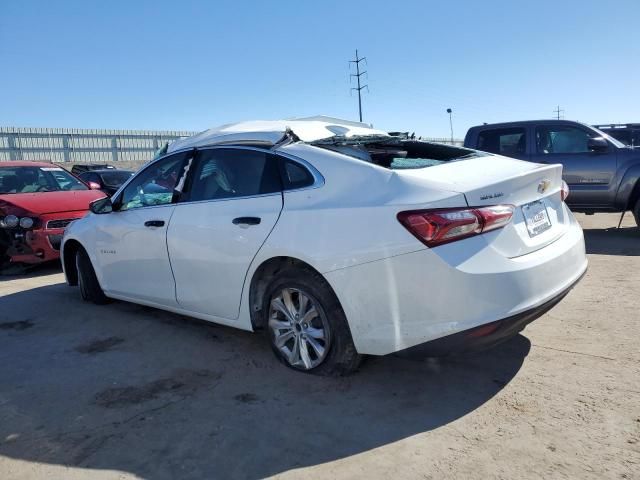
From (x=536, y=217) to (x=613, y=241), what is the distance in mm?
5627

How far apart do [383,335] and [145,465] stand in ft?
4.73

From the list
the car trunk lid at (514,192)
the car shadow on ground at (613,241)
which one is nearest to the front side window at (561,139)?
the car shadow on ground at (613,241)

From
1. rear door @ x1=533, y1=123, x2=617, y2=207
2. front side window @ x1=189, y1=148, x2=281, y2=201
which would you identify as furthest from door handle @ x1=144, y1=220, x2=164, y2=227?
rear door @ x1=533, y1=123, x2=617, y2=207

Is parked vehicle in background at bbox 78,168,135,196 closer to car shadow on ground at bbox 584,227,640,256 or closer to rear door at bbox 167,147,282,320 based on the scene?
rear door at bbox 167,147,282,320

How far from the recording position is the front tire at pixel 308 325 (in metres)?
3.39

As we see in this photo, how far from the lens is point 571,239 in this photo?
3668mm

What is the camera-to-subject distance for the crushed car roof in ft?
13.2

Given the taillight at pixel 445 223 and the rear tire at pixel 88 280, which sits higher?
the taillight at pixel 445 223

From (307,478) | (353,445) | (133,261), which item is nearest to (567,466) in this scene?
(353,445)

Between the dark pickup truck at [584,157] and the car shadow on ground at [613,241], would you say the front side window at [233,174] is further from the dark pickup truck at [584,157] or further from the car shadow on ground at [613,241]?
the dark pickup truck at [584,157]

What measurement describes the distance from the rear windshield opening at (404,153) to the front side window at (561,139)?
16.7 ft

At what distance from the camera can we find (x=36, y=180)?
27.6 feet

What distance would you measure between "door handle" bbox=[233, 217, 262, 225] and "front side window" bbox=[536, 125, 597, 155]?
6.69m

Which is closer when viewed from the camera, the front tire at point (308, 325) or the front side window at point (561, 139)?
the front tire at point (308, 325)
